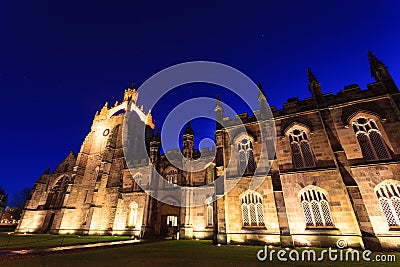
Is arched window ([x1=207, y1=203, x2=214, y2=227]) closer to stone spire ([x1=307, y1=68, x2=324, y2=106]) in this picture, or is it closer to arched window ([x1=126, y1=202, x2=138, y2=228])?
arched window ([x1=126, y1=202, x2=138, y2=228])

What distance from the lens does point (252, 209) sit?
1591 centimetres

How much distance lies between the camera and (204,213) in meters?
19.4

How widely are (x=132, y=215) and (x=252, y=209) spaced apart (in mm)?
15637

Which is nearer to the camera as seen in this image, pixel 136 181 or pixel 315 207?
pixel 315 207

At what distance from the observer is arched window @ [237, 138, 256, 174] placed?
1712 centimetres

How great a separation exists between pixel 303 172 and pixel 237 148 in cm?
595

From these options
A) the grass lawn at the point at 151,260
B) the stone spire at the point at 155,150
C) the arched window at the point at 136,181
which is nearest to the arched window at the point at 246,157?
the grass lawn at the point at 151,260

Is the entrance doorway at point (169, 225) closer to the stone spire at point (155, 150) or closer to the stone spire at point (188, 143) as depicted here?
the stone spire at point (155, 150)

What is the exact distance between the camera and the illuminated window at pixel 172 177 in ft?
76.4

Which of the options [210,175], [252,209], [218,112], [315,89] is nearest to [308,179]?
[252,209]

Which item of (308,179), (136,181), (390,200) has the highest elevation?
(136,181)

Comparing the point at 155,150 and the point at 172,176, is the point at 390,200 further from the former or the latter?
the point at 155,150

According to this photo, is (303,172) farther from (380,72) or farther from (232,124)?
(380,72)

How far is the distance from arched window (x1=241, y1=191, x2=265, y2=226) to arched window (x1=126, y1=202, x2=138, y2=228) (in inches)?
564
